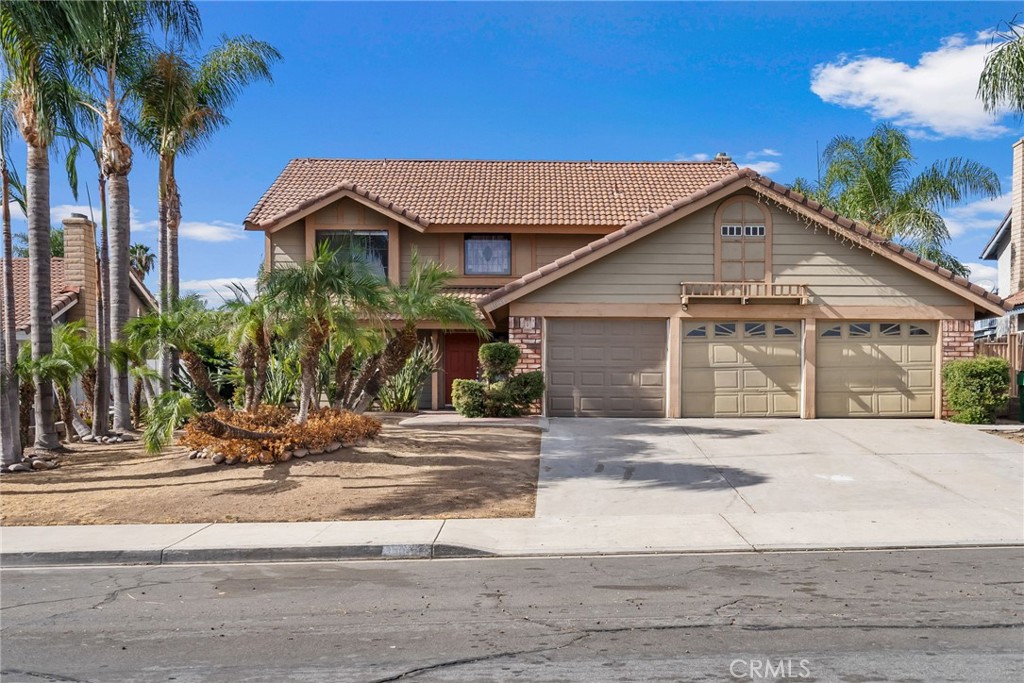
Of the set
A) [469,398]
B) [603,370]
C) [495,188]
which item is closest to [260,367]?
[469,398]

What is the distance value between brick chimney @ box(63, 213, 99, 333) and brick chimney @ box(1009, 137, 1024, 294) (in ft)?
91.9

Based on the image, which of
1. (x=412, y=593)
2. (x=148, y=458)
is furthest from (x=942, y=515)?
(x=148, y=458)

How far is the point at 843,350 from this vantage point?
58.2ft

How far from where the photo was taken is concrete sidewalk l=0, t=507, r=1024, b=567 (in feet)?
27.6

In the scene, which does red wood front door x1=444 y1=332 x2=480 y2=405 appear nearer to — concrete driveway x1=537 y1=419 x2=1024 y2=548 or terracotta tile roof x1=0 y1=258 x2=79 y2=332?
concrete driveway x1=537 y1=419 x2=1024 y2=548

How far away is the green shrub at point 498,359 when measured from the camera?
1683 centimetres

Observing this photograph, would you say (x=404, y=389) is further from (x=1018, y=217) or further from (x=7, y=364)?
(x=1018, y=217)

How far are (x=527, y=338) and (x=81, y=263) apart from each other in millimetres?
14400

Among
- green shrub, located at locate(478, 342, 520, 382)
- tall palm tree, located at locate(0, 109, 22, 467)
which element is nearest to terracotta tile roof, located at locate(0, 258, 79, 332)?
tall palm tree, located at locate(0, 109, 22, 467)

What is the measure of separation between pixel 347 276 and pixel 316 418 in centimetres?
270

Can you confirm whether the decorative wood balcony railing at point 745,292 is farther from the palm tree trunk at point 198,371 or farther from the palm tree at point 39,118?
the palm tree at point 39,118

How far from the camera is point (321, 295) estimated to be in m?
12.2

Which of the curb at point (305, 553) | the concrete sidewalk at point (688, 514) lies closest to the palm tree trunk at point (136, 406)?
the concrete sidewalk at point (688, 514)

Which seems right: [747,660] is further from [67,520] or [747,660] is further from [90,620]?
[67,520]
